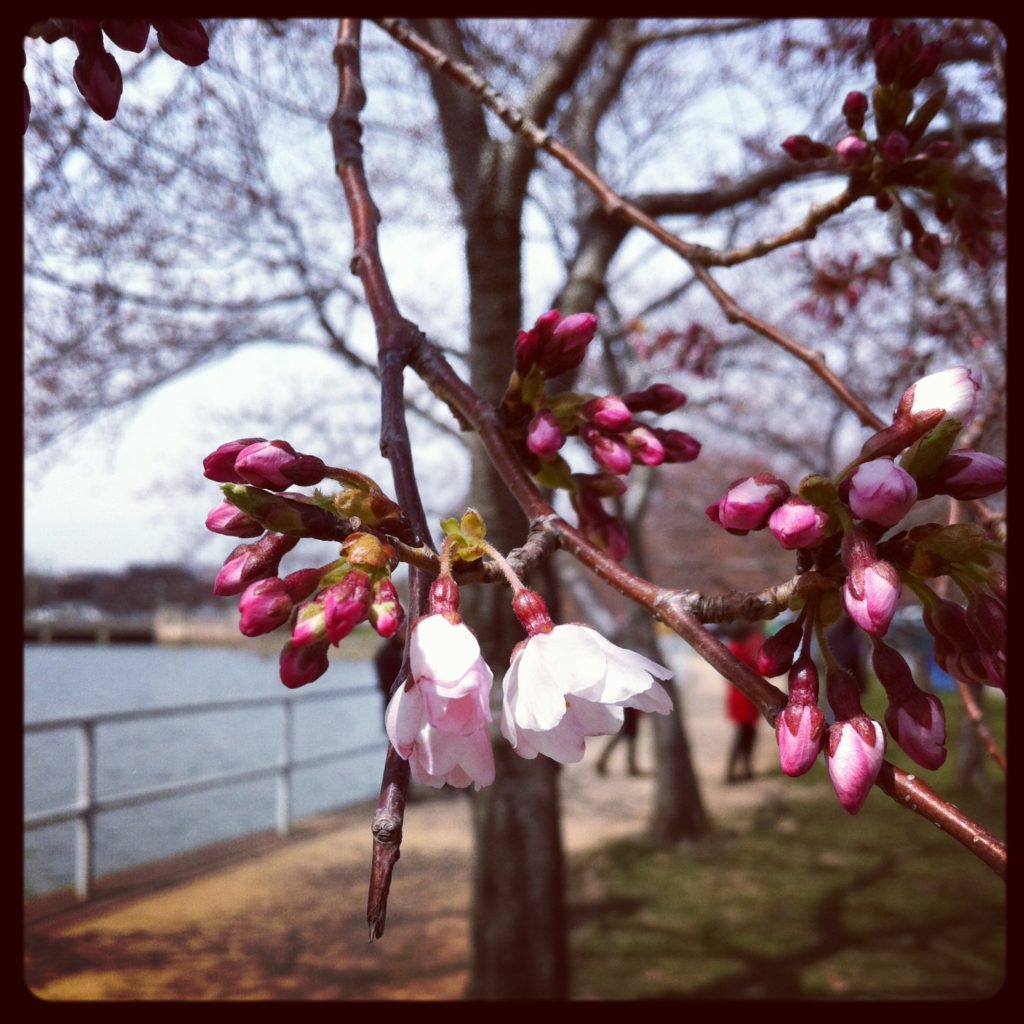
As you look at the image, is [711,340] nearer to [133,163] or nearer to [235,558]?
[133,163]

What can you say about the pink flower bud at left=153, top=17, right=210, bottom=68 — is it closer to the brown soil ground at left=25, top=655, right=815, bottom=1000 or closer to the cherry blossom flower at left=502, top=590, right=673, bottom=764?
the cherry blossom flower at left=502, top=590, right=673, bottom=764

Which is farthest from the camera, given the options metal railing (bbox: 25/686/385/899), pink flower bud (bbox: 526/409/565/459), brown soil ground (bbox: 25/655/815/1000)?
metal railing (bbox: 25/686/385/899)

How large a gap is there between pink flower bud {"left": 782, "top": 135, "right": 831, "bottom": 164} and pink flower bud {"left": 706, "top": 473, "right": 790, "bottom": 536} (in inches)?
26.8

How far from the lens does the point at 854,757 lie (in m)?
0.47

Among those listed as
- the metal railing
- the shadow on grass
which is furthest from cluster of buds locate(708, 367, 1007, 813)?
the metal railing

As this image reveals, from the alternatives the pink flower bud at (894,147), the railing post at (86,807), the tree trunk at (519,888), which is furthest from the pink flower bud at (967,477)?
the railing post at (86,807)

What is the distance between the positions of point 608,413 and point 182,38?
392 mm

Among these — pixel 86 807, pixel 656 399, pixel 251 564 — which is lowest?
pixel 86 807

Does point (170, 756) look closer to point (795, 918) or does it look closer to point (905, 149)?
point (795, 918)

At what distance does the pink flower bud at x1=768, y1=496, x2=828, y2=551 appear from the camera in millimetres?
472

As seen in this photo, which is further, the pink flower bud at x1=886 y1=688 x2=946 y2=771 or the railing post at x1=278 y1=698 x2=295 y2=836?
the railing post at x1=278 y1=698 x2=295 y2=836

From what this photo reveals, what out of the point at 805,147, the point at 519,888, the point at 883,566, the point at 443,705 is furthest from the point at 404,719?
the point at 519,888

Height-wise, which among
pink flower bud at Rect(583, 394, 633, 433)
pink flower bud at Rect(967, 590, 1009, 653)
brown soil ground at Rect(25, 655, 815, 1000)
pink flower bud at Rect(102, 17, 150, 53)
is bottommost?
brown soil ground at Rect(25, 655, 815, 1000)

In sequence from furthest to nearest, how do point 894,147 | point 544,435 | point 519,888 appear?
point 519,888, point 894,147, point 544,435
